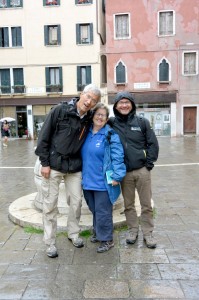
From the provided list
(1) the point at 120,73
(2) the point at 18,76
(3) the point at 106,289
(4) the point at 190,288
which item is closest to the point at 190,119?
(1) the point at 120,73

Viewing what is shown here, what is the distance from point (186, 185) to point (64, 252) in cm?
473

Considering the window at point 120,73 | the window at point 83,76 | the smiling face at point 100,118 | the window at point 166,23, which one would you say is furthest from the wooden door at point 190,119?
the smiling face at point 100,118

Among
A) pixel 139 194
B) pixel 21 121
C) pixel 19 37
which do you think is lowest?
pixel 21 121

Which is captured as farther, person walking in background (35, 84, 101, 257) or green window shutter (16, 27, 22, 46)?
green window shutter (16, 27, 22, 46)

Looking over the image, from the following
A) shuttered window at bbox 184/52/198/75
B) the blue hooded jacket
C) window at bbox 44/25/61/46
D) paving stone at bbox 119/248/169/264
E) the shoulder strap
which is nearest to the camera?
paving stone at bbox 119/248/169/264

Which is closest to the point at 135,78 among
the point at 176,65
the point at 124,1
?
the point at 176,65

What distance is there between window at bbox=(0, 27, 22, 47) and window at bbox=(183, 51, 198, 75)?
42.7ft

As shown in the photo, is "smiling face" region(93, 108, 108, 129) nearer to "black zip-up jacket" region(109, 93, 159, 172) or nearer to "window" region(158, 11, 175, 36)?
"black zip-up jacket" region(109, 93, 159, 172)

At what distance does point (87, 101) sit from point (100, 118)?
0.24 meters

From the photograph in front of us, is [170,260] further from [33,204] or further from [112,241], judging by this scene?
[33,204]

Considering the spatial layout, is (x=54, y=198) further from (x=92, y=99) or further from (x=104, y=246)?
(x=92, y=99)

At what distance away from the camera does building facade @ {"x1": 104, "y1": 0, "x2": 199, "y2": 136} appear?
25.7 meters

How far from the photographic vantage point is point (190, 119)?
2644cm

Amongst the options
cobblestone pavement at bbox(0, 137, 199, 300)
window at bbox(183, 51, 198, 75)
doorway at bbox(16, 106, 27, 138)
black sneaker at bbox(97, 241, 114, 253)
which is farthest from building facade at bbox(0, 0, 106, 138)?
black sneaker at bbox(97, 241, 114, 253)
